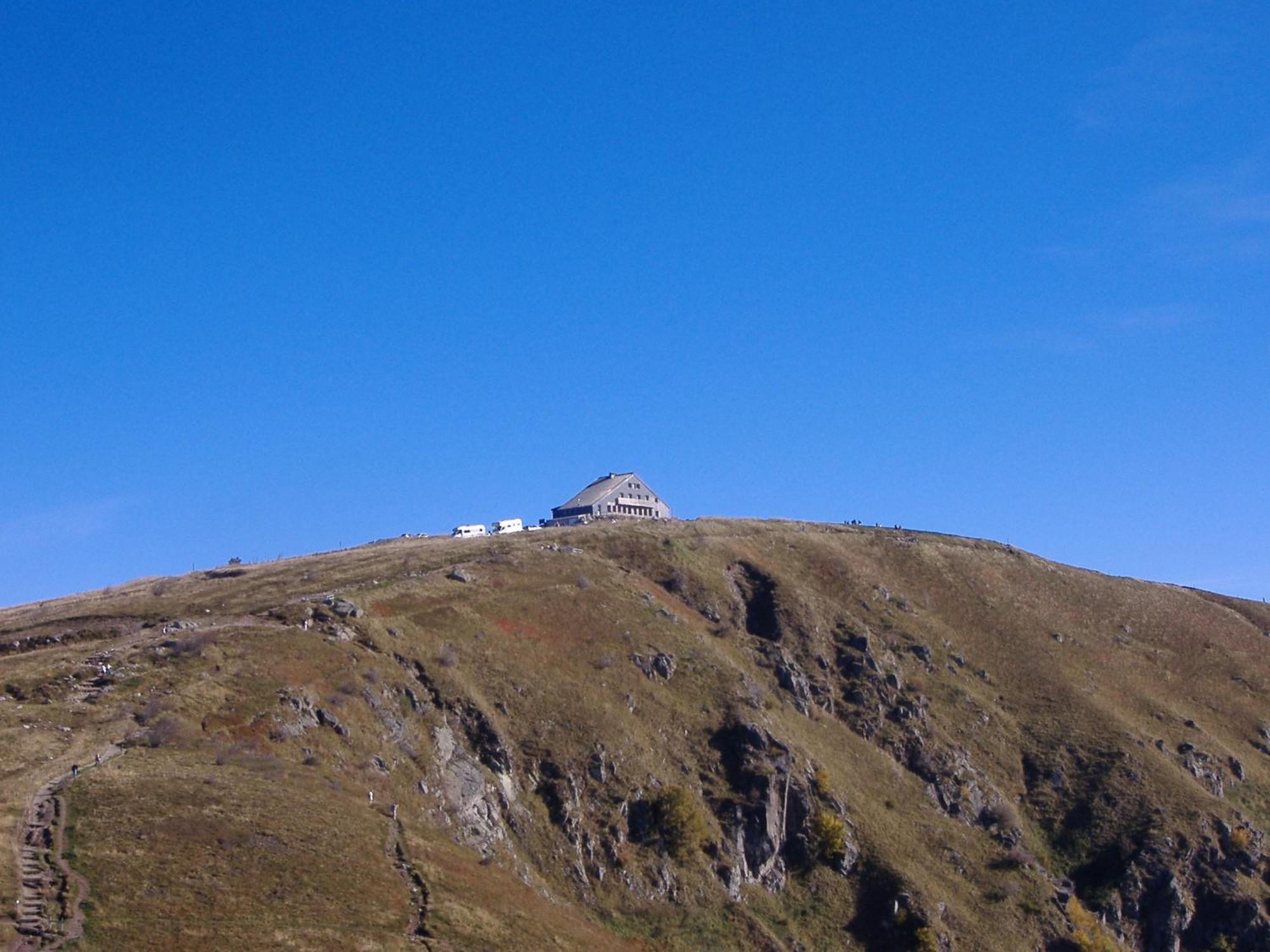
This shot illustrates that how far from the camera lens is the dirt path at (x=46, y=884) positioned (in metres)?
47.8

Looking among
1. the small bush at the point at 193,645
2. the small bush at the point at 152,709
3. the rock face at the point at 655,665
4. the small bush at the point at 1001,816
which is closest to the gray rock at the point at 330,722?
the small bush at the point at 152,709

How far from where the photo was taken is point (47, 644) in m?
96.6

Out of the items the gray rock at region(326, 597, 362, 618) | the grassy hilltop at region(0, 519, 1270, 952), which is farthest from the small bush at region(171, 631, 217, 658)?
the gray rock at region(326, 597, 362, 618)

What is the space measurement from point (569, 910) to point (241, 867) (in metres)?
28.2

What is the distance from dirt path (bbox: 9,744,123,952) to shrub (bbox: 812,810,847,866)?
5795 cm

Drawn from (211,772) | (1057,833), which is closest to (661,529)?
(1057,833)

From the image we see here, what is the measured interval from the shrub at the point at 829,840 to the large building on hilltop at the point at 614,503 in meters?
84.5

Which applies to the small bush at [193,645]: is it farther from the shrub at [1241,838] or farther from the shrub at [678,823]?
the shrub at [1241,838]

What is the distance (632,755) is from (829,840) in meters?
17.3

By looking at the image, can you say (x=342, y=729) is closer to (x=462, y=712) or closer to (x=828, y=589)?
(x=462, y=712)

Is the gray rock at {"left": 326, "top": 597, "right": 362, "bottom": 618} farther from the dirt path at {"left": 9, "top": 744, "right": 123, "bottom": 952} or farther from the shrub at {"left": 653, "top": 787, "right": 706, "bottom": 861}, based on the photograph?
the dirt path at {"left": 9, "top": 744, "right": 123, "bottom": 952}

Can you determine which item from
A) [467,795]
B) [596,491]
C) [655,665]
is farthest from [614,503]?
[467,795]

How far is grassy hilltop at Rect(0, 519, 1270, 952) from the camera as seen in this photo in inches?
2387

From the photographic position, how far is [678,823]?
9156 cm
